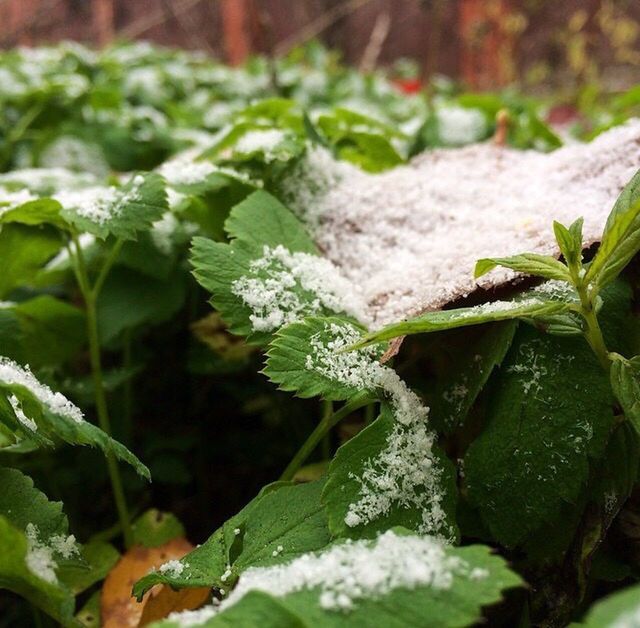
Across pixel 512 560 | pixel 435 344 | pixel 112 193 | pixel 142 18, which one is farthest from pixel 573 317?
pixel 142 18

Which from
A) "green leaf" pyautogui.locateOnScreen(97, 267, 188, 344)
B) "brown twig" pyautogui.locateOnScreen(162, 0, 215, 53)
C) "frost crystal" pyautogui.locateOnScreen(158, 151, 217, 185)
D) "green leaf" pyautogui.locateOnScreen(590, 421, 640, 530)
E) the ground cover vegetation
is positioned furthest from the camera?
"brown twig" pyautogui.locateOnScreen(162, 0, 215, 53)

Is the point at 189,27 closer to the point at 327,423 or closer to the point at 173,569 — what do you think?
the point at 327,423

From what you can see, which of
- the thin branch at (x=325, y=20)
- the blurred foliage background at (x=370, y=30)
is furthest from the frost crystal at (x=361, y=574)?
the thin branch at (x=325, y=20)

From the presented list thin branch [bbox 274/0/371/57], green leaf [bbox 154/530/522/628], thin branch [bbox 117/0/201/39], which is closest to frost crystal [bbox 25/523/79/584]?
green leaf [bbox 154/530/522/628]

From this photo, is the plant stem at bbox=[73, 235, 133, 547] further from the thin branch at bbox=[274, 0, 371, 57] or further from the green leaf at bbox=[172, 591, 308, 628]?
the thin branch at bbox=[274, 0, 371, 57]

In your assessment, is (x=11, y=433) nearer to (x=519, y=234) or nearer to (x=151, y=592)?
(x=151, y=592)

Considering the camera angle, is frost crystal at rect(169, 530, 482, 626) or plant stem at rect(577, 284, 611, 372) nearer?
frost crystal at rect(169, 530, 482, 626)
